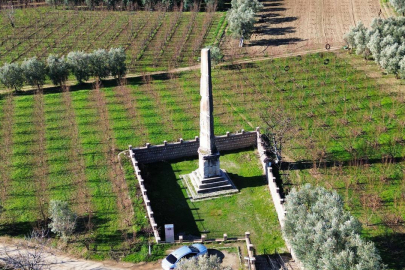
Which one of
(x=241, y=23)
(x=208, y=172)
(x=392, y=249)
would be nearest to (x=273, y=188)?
(x=208, y=172)

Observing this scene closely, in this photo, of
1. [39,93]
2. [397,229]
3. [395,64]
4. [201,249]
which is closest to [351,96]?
[395,64]

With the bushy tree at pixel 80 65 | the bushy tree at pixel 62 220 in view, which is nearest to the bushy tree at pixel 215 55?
the bushy tree at pixel 80 65

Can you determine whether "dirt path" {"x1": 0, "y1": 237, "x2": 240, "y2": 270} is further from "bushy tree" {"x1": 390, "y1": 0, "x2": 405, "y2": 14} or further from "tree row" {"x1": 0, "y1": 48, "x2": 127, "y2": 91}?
"bushy tree" {"x1": 390, "y1": 0, "x2": 405, "y2": 14}

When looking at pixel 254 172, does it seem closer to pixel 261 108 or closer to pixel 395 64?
pixel 261 108

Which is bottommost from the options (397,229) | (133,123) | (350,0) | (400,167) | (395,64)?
(397,229)

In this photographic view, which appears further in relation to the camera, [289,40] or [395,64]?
[289,40]

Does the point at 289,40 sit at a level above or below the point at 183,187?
above
